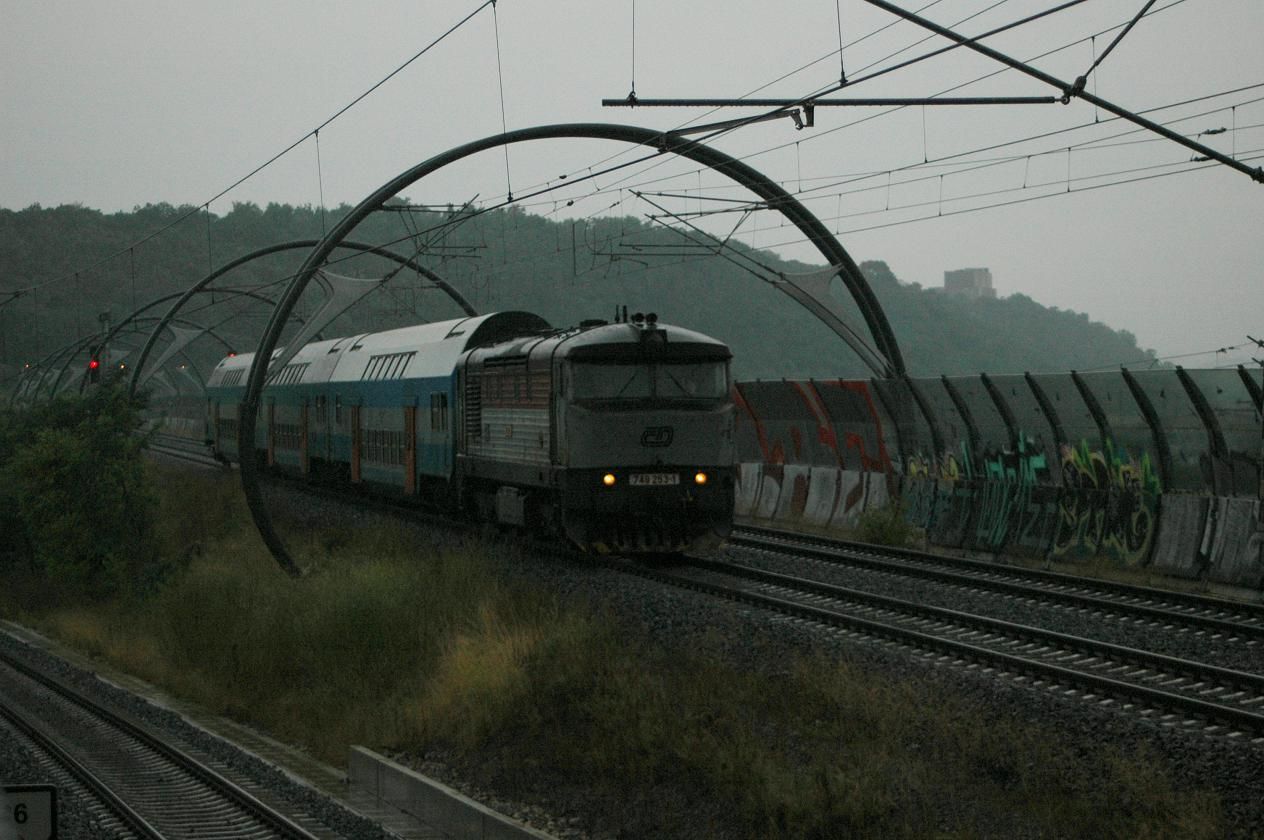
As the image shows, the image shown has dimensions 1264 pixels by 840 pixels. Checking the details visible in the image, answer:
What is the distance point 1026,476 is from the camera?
71.4ft

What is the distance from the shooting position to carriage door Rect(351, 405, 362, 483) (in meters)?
33.1

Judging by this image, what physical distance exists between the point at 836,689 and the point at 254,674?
11118 mm

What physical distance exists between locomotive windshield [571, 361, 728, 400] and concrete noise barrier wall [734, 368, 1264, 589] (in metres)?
4.56

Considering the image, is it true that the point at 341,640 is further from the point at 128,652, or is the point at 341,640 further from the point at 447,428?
the point at 128,652

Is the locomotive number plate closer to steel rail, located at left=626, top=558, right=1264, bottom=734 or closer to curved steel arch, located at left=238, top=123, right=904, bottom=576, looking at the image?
steel rail, located at left=626, top=558, right=1264, bottom=734

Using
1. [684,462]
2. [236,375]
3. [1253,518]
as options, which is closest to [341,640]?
[684,462]

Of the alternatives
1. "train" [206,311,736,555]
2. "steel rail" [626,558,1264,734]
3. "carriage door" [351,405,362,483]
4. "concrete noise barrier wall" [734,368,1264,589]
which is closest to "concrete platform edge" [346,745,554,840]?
"steel rail" [626,558,1264,734]

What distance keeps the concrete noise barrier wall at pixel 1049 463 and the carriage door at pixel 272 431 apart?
20.0 metres

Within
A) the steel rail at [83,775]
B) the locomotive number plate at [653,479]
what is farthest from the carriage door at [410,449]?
the steel rail at [83,775]

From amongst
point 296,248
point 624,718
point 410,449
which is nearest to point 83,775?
point 624,718

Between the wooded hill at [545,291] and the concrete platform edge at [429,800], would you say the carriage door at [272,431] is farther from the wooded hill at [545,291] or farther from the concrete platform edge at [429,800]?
the concrete platform edge at [429,800]

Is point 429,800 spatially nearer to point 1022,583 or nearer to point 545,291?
point 1022,583

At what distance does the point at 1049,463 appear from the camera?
2120 centimetres

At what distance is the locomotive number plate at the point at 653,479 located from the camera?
792 inches
